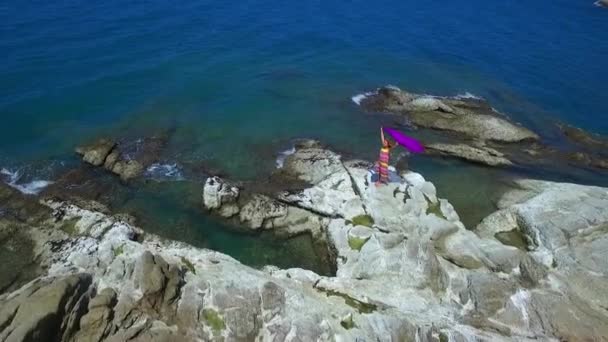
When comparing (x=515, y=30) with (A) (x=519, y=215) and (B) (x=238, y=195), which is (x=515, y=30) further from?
(B) (x=238, y=195)

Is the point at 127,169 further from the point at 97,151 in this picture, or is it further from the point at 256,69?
the point at 256,69

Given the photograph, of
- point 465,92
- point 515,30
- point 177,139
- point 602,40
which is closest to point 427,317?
point 177,139

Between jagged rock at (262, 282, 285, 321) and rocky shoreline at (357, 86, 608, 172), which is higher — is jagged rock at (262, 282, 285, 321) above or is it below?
above

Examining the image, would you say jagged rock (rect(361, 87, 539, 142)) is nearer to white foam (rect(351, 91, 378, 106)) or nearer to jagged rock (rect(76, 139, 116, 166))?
white foam (rect(351, 91, 378, 106))

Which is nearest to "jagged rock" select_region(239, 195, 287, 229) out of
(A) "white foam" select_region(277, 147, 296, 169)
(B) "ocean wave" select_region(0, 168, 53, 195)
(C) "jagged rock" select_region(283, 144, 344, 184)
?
(C) "jagged rock" select_region(283, 144, 344, 184)

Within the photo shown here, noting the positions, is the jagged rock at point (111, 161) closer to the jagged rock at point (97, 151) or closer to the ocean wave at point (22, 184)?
the jagged rock at point (97, 151)

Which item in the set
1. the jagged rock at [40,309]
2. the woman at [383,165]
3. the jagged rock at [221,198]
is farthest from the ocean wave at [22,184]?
the woman at [383,165]
